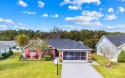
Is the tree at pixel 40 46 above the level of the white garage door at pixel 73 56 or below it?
above

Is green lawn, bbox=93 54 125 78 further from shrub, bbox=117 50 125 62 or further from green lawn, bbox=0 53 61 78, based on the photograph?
shrub, bbox=117 50 125 62

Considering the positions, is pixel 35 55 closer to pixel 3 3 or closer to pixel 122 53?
pixel 3 3

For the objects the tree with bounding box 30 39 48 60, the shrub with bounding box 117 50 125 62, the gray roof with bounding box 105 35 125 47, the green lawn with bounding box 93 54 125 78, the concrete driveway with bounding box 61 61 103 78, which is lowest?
the green lawn with bounding box 93 54 125 78

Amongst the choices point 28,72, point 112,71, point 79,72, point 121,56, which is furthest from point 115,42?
point 28,72

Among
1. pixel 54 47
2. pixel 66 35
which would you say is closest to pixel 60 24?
pixel 66 35

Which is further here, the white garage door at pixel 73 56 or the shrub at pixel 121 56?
the shrub at pixel 121 56

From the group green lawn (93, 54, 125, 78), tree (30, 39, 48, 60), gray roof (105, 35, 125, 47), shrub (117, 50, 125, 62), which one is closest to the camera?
green lawn (93, 54, 125, 78)

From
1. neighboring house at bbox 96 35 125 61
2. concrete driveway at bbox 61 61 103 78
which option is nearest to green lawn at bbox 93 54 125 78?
concrete driveway at bbox 61 61 103 78

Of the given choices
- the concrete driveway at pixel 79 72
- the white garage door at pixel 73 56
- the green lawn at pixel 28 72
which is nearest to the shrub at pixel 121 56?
the white garage door at pixel 73 56

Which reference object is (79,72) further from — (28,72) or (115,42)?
(115,42)

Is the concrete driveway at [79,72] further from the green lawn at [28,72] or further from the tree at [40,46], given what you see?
the tree at [40,46]

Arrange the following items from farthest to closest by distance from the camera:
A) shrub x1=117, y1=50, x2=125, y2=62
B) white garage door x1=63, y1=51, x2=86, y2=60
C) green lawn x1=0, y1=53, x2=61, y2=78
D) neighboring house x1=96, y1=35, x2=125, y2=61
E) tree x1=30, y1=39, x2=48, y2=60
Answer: tree x1=30, y1=39, x2=48, y2=60 < neighboring house x1=96, y1=35, x2=125, y2=61 < shrub x1=117, y1=50, x2=125, y2=62 < white garage door x1=63, y1=51, x2=86, y2=60 < green lawn x1=0, y1=53, x2=61, y2=78
